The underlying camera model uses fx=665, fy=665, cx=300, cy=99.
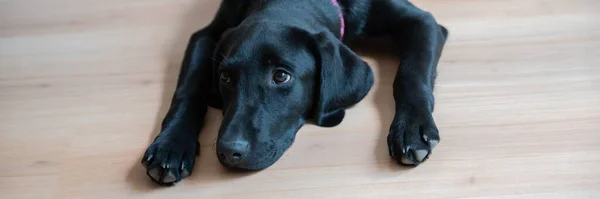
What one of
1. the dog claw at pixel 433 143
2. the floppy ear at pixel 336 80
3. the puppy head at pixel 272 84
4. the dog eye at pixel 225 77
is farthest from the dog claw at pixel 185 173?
the dog claw at pixel 433 143

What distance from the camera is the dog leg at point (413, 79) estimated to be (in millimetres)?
1763

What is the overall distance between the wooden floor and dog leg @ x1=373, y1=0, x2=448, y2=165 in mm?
61

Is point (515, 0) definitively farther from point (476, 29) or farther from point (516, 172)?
point (516, 172)

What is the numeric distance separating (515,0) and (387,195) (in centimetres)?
120

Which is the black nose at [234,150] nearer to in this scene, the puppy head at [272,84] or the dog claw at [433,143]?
the puppy head at [272,84]

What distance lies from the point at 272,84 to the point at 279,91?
0.03 meters

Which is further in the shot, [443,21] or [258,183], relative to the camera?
[443,21]

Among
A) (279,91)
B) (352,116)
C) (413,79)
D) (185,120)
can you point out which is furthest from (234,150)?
(413,79)

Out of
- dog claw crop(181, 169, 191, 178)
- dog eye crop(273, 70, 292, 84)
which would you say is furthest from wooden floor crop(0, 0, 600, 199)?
dog eye crop(273, 70, 292, 84)

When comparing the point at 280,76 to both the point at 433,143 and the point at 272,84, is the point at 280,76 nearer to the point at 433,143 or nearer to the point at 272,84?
the point at 272,84

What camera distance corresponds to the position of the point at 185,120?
192 cm

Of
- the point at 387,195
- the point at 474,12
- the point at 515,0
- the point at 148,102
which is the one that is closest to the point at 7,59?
the point at 148,102

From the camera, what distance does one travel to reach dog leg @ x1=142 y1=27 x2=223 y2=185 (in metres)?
1.77

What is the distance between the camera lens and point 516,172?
1742 millimetres
